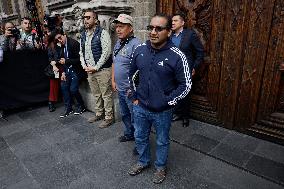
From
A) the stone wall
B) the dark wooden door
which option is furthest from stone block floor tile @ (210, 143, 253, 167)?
the stone wall

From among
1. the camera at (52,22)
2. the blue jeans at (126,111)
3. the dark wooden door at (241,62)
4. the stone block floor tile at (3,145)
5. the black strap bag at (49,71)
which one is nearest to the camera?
the dark wooden door at (241,62)

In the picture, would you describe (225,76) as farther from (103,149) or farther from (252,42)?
(103,149)

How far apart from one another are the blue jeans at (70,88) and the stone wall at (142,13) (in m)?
1.67

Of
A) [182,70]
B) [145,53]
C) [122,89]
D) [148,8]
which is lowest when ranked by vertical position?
[122,89]

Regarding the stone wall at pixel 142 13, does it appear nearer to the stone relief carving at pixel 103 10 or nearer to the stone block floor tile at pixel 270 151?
the stone relief carving at pixel 103 10

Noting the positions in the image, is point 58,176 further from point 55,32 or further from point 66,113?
point 55,32

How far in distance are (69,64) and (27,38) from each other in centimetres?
165

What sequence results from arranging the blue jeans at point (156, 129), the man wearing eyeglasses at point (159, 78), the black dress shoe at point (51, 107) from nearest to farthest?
the man wearing eyeglasses at point (159, 78) → the blue jeans at point (156, 129) → the black dress shoe at point (51, 107)

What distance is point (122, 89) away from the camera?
3.81m

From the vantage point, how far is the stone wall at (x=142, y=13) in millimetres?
4621

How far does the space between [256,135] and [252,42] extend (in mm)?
1560

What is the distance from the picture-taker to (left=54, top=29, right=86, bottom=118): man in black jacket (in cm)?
499

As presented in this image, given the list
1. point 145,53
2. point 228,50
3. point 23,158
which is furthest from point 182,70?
point 23,158

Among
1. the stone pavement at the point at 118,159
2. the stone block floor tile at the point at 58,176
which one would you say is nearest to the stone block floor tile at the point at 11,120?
the stone pavement at the point at 118,159
